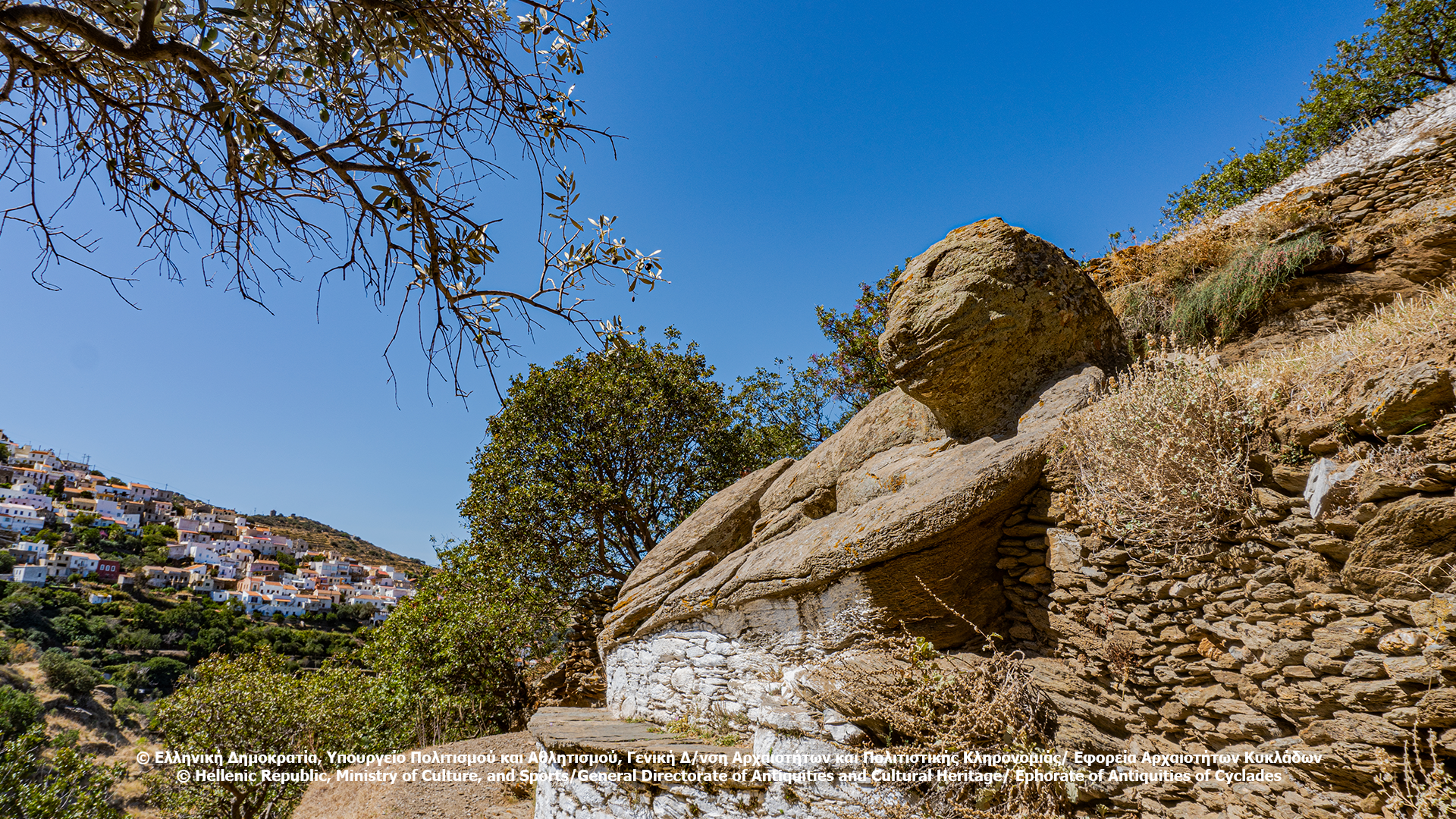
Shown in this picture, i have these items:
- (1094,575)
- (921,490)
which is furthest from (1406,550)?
(921,490)

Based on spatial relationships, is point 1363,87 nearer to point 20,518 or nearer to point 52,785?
point 52,785

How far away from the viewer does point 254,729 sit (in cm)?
1200

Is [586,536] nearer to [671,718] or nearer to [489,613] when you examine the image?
[489,613]

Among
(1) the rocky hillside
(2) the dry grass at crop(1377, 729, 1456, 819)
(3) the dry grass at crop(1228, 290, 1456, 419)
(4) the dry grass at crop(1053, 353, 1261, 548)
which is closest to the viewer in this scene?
(2) the dry grass at crop(1377, 729, 1456, 819)

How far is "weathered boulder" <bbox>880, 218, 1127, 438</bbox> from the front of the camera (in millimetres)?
5527

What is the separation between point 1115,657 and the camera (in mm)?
3672

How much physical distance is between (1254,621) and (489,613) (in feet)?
34.9

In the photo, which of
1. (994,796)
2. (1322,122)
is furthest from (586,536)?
(1322,122)

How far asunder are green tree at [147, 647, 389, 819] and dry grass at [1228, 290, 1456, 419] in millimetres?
13764

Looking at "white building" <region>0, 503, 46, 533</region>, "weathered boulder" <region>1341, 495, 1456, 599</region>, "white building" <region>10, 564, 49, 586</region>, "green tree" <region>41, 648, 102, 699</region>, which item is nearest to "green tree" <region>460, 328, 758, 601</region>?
"weathered boulder" <region>1341, 495, 1456, 599</region>

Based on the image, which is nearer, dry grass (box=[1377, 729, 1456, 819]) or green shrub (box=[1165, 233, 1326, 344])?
dry grass (box=[1377, 729, 1456, 819])

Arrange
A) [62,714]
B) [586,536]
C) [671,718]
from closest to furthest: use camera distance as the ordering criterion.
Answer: [671,718] < [586,536] < [62,714]

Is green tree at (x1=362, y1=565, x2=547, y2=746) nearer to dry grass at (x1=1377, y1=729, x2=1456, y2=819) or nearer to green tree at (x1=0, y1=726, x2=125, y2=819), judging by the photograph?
green tree at (x1=0, y1=726, x2=125, y2=819)

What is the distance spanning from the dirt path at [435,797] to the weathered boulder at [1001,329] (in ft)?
23.5
